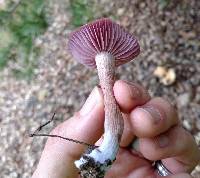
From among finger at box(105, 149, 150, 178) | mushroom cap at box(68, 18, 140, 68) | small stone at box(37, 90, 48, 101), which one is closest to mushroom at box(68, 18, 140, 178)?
mushroom cap at box(68, 18, 140, 68)

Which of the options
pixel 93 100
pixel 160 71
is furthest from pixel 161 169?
pixel 160 71

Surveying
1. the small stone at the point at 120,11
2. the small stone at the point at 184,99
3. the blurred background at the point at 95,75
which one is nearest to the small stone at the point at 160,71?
the blurred background at the point at 95,75

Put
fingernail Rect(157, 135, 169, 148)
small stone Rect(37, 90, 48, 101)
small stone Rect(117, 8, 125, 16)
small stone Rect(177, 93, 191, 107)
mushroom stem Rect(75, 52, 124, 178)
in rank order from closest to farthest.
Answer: mushroom stem Rect(75, 52, 124, 178), fingernail Rect(157, 135, 169, 148), small stone Rect(177, 93, 191, 107), small stone Rect(37, 90, 48, 101), small stone Rect(117, 8, 125, 16)

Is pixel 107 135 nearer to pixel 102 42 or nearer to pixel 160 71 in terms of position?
pixel 102 42

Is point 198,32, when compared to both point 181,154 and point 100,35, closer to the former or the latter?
point 181,154

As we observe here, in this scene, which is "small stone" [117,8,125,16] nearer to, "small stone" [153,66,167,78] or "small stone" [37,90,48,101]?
"small stone" [153,66,167,78]

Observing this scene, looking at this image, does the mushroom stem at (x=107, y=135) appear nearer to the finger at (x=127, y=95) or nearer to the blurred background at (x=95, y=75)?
the finger at (x=127, y=95)

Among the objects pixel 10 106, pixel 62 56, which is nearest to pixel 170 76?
pixel 62 56
